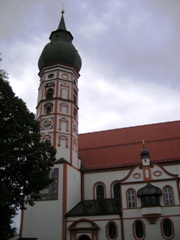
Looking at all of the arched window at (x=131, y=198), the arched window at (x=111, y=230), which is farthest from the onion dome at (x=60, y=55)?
the arched window at (x=111, y=230)

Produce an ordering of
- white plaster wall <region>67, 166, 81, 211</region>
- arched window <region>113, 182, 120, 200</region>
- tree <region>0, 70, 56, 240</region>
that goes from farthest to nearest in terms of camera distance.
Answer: arched window <region>113, 182, 120, 200</region> < white plaster wall <region>67, 166, 81, 211</region> < tree <region>0, 70, 56, 240</region>

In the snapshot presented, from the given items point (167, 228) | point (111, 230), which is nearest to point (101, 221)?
point (111, 230)

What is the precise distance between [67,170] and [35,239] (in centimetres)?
710

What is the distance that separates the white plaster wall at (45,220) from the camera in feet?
90.6

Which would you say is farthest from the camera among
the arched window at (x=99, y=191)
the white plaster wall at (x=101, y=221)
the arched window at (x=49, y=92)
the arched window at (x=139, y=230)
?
the arched window at (x=49, y=92)

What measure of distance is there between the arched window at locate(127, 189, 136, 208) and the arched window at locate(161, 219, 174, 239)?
125 inches

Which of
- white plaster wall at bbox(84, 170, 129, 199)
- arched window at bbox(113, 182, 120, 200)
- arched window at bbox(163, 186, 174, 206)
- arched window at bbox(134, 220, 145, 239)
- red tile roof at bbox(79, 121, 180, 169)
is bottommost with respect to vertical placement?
arched window at bbox(134, 220, 145, 239)

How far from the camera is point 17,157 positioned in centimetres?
1794

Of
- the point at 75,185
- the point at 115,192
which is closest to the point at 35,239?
the point at 75,185

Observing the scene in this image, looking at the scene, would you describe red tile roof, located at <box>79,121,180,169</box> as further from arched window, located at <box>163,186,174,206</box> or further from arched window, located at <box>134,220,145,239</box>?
arched window, located at <box>134,220,145,239</box>

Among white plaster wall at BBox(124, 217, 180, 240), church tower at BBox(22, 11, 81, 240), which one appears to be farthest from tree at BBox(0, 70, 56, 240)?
white plaster wall at BBox(124, 217, 180, 240)

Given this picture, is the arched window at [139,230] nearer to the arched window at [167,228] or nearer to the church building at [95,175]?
the church building at [95,175]

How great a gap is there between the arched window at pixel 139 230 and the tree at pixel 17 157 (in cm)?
1192

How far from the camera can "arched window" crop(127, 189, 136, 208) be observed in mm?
28220
